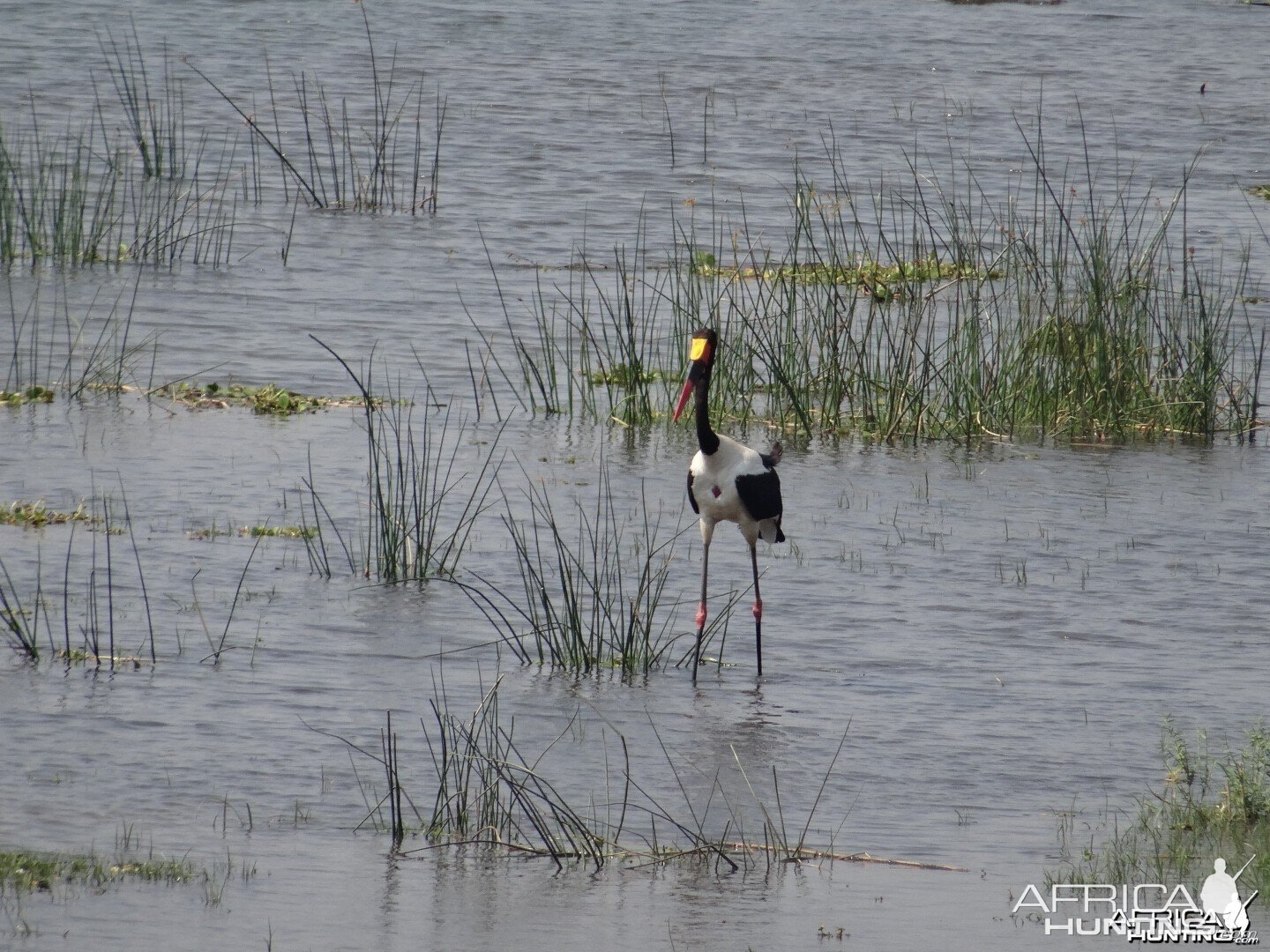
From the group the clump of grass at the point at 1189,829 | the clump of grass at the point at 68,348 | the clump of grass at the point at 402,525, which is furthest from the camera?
the clump of grass at the point at 68,348

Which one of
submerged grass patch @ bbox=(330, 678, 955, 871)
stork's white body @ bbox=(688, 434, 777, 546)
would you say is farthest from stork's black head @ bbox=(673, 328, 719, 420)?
submerged grass patch @ bbox=(330, 678, 955, 871)

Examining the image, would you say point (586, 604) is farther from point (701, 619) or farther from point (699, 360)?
point (699, 360)

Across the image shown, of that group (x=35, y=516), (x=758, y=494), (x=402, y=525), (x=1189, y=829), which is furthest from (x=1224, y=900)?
(x=35, y=516)

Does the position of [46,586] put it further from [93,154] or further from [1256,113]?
[1256,113]

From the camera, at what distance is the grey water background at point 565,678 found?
553 cm

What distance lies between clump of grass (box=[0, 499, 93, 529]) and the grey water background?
0.48 ft

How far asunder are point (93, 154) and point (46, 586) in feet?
37.2

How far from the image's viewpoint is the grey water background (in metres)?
5.53

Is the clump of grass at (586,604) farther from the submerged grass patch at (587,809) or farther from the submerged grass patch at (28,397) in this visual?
the submerged grass patch at (28,397)

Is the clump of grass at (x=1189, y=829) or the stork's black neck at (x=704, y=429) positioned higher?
the stork's black neck at (x=704, y=429)

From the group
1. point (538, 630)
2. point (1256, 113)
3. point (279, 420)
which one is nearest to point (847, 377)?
point (279, 420)
